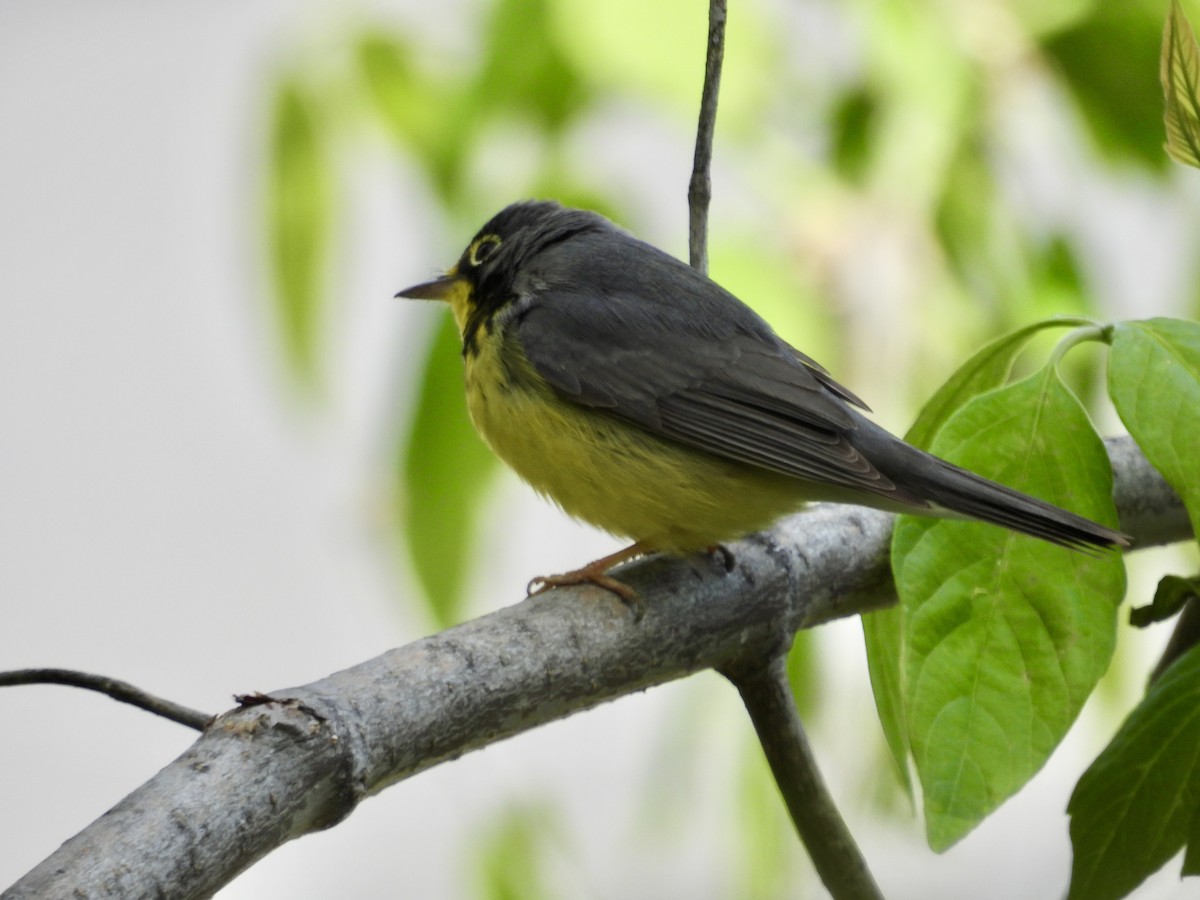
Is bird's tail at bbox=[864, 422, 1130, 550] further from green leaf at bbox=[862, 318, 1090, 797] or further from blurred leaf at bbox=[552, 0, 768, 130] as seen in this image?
blurred leaf at bbox=[552, 0, 768, 130]

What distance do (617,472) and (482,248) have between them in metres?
1.08

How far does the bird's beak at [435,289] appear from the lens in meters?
3.83

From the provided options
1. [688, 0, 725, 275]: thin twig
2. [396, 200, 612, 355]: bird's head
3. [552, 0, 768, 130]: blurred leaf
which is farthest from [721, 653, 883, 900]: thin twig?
[396, 200, 612, 355]: bird's head

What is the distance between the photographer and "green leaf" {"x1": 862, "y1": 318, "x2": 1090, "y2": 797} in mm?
2008

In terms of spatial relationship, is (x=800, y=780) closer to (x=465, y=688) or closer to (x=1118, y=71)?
(x=465, y=688)

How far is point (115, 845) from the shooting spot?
→ 1.42 m

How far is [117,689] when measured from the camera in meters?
1.68

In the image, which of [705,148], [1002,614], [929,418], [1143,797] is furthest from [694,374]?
[1143,797]

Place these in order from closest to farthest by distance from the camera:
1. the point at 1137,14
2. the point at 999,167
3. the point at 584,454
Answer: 1. the point at 1137,14
2. the point at 999,167
3. the point at 584,454

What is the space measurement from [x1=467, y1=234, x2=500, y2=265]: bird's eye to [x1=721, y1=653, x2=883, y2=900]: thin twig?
187 centimetres

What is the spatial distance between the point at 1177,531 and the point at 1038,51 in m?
0.97

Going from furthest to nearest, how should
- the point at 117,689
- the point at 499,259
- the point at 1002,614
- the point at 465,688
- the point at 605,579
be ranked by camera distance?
the point at 499,259 → the point at 605,579 → the point at 465,688 → the point at 1002,614 → the point at 117,689

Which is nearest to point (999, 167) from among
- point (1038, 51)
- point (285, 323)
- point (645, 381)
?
point (1038, 51)

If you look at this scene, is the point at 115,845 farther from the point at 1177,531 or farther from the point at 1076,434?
the point at 1177,531
